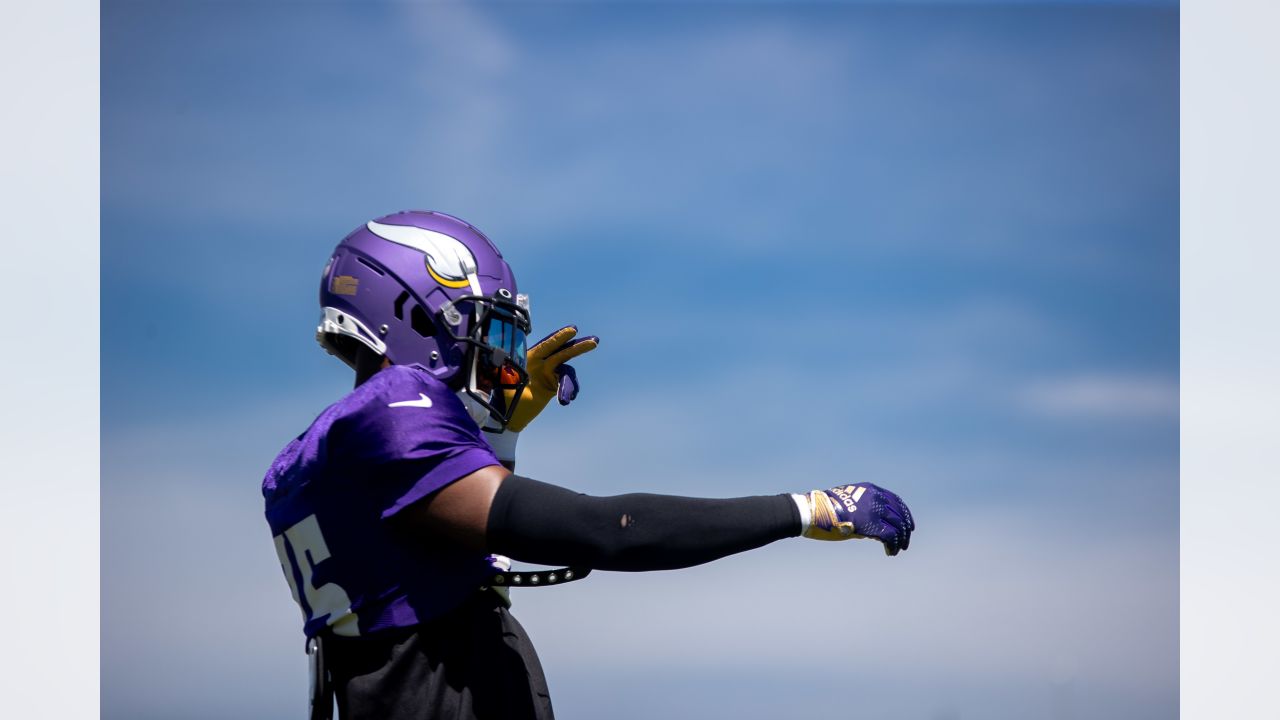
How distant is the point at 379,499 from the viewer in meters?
3.77

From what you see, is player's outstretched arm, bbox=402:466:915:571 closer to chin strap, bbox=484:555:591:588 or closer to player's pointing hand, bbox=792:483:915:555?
player's pointing hand, bbox=792:483:915:555

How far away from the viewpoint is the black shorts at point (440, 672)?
3832mm

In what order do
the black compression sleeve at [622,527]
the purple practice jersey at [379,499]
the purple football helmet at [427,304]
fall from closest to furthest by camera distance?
the black compression sleeve at [622,527]
the purple practice jersey at [379,499]
the purple football helmet at [427,304]

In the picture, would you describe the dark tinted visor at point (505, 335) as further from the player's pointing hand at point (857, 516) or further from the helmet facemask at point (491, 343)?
the player's pointing hand at point (857, 516)

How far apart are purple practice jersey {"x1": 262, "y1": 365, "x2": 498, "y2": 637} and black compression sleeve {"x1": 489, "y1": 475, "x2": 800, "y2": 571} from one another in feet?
0.68

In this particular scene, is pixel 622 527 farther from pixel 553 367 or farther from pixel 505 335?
pixel 553 367

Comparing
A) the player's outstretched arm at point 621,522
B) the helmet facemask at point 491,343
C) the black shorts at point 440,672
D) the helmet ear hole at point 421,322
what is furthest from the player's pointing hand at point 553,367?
the player's outstretched arm at point 621,522

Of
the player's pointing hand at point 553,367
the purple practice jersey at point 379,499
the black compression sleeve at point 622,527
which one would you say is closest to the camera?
the black compression sleeve at point 622,527

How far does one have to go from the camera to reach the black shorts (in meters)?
3.83

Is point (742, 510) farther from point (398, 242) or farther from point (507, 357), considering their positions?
point (398, 242)

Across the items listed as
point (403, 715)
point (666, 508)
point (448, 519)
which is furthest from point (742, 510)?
point (403, 715)

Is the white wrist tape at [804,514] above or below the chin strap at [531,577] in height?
above

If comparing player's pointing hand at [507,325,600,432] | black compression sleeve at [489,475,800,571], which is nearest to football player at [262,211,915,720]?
black compression sleeve at [489,475,800,571]

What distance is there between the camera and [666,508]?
12.1ft
